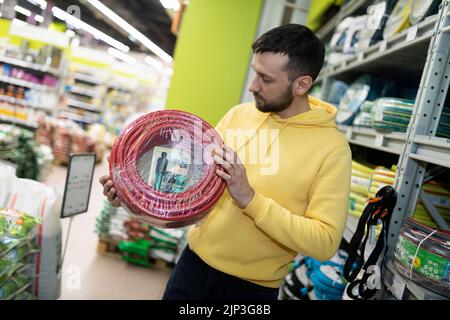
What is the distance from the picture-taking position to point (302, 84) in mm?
1479

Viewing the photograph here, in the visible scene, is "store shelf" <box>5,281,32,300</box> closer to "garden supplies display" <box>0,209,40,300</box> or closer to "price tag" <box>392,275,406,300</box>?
"garden supplies display" <box>0,209,40,300</box>

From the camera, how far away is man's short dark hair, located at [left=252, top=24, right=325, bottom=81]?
141cm

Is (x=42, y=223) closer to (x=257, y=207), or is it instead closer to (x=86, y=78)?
(x=257, y=207)

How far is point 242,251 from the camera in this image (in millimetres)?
1544

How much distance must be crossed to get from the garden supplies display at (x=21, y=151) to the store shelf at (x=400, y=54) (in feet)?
10.2

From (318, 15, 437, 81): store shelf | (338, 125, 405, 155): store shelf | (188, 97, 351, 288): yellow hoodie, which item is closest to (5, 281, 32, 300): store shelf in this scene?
(188, 97, 351, 288): yellow hoodie

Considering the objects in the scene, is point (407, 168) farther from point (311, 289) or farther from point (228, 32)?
point (228, 32)

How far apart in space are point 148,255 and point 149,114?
2.81m

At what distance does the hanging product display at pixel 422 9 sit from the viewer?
178 centimetres

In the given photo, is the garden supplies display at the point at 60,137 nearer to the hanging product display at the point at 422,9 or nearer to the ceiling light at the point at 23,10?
the ceiling light at the point at 23,10

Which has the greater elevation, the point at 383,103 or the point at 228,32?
the point at 228,32

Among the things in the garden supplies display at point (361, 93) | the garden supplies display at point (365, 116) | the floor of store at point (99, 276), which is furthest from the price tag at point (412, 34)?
the floor of store at point (99, 276)
